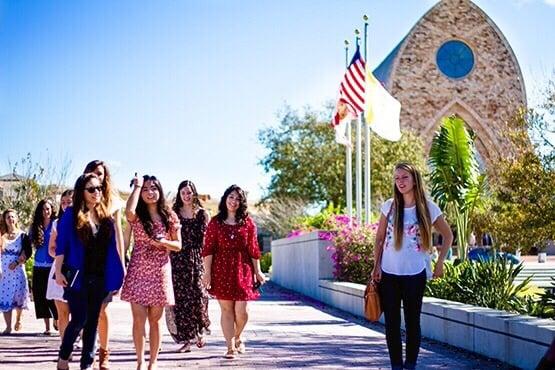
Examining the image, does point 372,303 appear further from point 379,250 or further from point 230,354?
point 230,354

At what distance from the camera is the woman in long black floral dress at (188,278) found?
35.1ft

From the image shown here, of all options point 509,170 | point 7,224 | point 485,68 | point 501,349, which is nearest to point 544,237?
point 509,170

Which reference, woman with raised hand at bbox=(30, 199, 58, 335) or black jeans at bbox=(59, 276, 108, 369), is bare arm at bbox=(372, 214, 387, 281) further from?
woman with raised hand at bbox=(30, 199, 58, 335)

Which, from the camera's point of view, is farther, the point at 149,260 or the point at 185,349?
the point at 185,349

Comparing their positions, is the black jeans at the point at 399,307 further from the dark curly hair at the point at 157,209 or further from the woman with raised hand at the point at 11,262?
the woman with raised hand at the point at 11,262

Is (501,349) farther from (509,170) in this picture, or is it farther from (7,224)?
(7,224)

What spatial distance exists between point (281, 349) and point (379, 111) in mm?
12011

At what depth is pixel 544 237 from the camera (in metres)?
15.0

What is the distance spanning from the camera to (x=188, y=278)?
1088cm

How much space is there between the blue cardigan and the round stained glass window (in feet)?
167

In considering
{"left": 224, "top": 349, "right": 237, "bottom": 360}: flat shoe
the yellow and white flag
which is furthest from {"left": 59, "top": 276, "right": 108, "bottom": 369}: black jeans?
the yellow and white flag

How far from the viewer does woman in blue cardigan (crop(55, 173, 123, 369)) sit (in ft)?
25.8

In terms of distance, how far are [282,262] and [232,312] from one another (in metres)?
19.6

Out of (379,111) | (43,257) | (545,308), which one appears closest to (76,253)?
(43,257)
